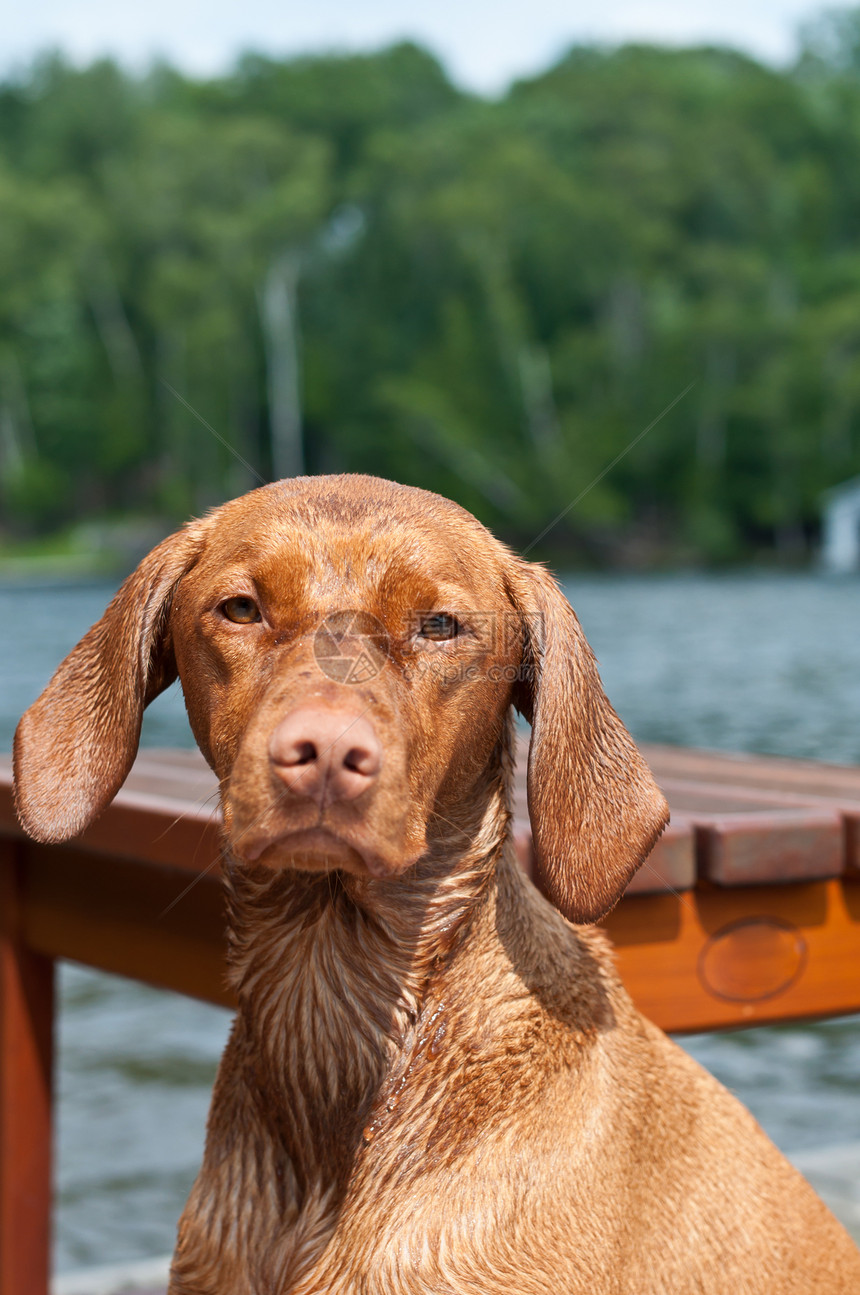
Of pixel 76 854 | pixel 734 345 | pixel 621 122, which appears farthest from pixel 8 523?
pixel 76 854

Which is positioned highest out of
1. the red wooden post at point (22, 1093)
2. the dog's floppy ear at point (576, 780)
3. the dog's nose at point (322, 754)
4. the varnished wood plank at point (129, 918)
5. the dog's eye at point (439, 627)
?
the dog's eye at point (439, 627)

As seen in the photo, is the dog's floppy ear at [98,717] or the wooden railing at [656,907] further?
the wooden railing at [656,907]

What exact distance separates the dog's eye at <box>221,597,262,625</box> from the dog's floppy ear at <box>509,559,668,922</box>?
1.41 feet

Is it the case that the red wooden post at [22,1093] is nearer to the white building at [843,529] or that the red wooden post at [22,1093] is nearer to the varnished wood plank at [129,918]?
the varnished wood plank at [129,918]

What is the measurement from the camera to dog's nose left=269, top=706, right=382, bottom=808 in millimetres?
1749

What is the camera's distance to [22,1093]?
390cm

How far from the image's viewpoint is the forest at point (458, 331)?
42562 millimetres

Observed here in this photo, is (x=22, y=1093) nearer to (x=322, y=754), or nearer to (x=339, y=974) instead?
(x=339, y=974)

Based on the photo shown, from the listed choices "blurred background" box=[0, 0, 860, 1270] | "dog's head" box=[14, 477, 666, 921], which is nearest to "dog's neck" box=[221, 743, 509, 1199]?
"dog's head" box=[14, 477, 666, 921]

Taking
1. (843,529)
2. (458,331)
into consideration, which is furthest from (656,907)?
(458,331)

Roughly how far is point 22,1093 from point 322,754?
259 centimetres

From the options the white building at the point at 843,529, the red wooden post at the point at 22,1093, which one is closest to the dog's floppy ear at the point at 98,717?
the red wooden post at the point at 22,1093

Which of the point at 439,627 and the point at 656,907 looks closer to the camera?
the point at 439,627

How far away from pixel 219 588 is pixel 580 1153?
3.19 feet
